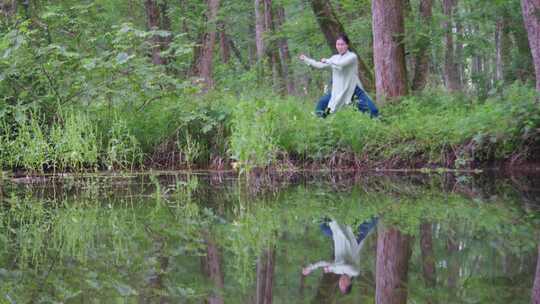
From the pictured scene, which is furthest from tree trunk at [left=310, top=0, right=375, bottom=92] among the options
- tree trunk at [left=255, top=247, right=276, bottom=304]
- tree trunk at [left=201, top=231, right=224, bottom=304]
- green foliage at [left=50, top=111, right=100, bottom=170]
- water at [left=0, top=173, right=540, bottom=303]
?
tree trunk at [left=255, top=247, right=276, bottom=304]

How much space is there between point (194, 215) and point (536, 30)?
5772mm

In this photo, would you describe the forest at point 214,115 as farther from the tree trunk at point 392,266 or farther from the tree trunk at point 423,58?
the tree trunk at point 392,266

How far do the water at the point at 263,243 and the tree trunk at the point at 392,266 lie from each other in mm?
13

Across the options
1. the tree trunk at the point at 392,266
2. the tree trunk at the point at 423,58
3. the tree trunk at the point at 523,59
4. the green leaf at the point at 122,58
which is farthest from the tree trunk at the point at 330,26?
the tree trunk at the point at 392,266

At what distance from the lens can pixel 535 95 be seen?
864 cm

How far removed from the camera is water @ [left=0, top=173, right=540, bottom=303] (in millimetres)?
2750

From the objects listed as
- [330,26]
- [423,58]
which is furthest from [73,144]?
[423,58]

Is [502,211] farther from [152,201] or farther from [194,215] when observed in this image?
[152,201]

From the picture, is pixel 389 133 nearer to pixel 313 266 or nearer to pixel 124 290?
pixel 313 266

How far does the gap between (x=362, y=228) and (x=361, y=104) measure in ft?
23.1

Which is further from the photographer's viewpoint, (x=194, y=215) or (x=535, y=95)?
(x=535, y=95)

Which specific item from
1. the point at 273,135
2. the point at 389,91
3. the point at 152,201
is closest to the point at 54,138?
the point at 273,135

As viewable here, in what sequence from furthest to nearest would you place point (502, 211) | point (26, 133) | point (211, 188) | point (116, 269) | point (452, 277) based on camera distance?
point (26, 133)
point (211, 188)
point (502, 211)
point (116, 269)
point (452, 277)

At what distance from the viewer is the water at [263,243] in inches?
108
